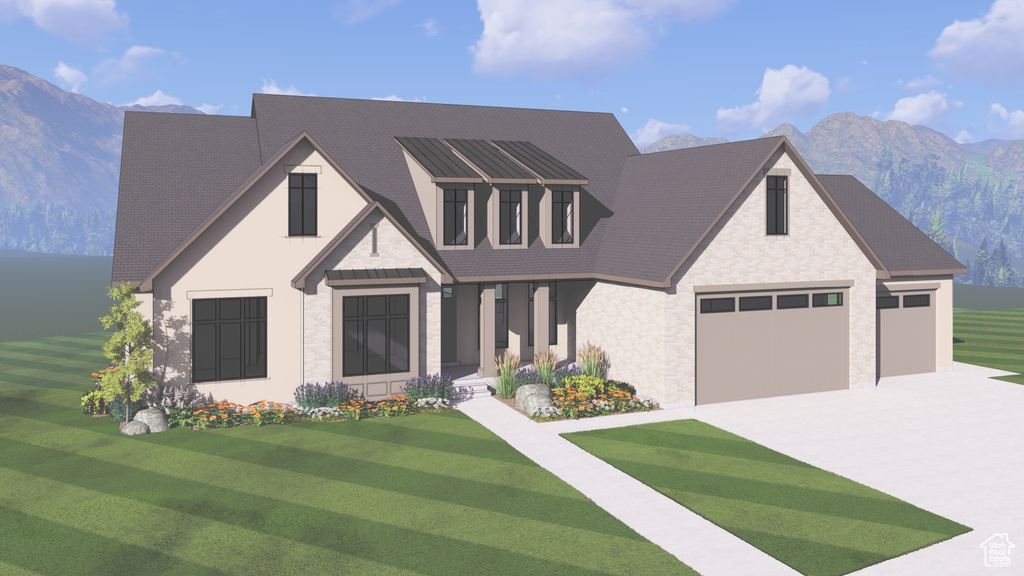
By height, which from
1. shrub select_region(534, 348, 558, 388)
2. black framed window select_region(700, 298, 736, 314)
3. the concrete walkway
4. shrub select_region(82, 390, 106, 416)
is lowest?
the concrete walkway

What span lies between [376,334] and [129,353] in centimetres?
657

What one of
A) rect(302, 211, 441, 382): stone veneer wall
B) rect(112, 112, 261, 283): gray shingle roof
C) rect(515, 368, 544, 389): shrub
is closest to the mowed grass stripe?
rect(302, 211, 441, 382): stone veneer wall

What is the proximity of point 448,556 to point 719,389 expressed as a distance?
1294 centimetres

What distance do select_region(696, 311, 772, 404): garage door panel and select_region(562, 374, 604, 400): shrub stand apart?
115 inches

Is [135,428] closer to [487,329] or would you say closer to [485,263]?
[487,329]

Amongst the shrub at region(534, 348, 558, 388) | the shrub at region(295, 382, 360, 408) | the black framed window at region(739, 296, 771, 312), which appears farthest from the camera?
the shrub at region(534, 348, 558, 388)

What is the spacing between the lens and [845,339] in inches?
955

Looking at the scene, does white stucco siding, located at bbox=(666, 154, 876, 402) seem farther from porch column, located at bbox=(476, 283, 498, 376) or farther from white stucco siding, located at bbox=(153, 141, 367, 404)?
white stucco siding, located at bbox=(153, 141, 367, 404)

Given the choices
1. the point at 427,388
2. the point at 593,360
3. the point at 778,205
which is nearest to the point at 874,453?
the point at 778,205

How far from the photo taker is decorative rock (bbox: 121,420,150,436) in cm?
1881

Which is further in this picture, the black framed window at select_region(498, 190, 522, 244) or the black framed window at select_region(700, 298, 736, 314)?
the black framed window at select_region(498, 190, 522, 244)

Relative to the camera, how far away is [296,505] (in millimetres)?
14000

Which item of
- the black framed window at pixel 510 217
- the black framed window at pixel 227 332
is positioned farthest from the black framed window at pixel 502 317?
the black framed window at pixel 227 332

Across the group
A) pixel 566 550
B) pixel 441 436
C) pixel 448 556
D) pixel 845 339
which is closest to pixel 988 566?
pixel 566 550
